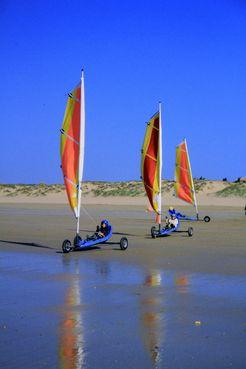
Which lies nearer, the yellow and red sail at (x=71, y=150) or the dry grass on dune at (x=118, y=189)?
the yellow and red sail at (x=71, y=150)

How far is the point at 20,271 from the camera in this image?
435 inches

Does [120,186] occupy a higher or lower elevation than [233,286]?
higher

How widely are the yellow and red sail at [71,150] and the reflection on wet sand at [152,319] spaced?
18.9 feet

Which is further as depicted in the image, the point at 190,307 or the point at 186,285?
the point at 186,285

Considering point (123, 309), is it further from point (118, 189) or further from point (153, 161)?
point (118, 189)

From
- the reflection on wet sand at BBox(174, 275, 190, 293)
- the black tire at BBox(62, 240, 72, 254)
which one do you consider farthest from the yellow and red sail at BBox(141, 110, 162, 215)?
the reflection on wet sand at BBox(174, 275, 190, 293)

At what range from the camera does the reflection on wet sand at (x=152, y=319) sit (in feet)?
18.5

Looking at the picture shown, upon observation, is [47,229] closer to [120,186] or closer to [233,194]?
[233,194]

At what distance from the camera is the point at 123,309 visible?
7.53m

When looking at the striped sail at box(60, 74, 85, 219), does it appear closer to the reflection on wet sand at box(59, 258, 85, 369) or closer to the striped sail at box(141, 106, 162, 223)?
the striped sail at box(141, 106, 162, 223)

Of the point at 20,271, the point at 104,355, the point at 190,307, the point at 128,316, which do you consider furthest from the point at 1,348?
the point at 20,271

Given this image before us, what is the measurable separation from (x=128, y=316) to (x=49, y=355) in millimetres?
1840

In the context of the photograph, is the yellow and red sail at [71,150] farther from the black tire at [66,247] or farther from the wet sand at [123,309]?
the wet sand at [123,309]

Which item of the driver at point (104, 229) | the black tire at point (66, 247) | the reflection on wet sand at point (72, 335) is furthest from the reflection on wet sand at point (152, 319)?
the driver at point (104, 229)
